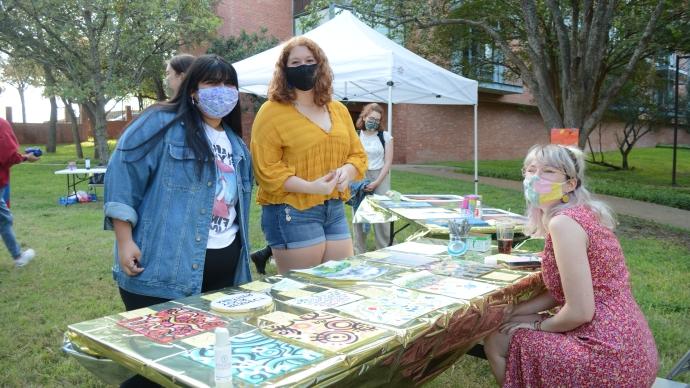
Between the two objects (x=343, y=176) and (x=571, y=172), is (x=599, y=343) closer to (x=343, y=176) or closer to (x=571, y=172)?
(x=571, y=172)

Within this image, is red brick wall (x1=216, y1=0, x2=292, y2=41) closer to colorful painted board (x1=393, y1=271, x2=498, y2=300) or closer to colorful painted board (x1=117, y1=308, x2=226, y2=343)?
colorful painted board (x1=393, y1=271, x2=498, y2=300)

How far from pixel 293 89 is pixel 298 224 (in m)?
0.70

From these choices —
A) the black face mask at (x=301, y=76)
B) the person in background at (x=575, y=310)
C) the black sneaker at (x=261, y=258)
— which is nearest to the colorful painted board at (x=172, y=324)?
the person in background at (x=575, y=310)

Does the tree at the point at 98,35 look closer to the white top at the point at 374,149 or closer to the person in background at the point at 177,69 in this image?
the white top at the point at 374,149

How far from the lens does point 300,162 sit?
2.87m

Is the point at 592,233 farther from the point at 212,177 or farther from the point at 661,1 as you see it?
the point at 661,1

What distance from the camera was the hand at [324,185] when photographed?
281cm

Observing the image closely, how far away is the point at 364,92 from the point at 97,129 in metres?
12.5

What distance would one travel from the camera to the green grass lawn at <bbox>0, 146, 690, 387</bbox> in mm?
3525

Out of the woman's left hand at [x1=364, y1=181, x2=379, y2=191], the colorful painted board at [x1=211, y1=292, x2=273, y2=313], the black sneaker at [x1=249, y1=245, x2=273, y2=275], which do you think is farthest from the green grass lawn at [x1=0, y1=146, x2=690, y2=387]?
the colorful painted board at [x1=211, y1=292, x2=273, y2=313]

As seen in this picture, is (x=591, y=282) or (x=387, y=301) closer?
(x=387, y=301)

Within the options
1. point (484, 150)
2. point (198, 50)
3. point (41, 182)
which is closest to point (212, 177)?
point (41, 182)

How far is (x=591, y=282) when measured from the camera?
7.31ft

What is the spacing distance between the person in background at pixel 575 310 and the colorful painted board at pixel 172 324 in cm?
126
